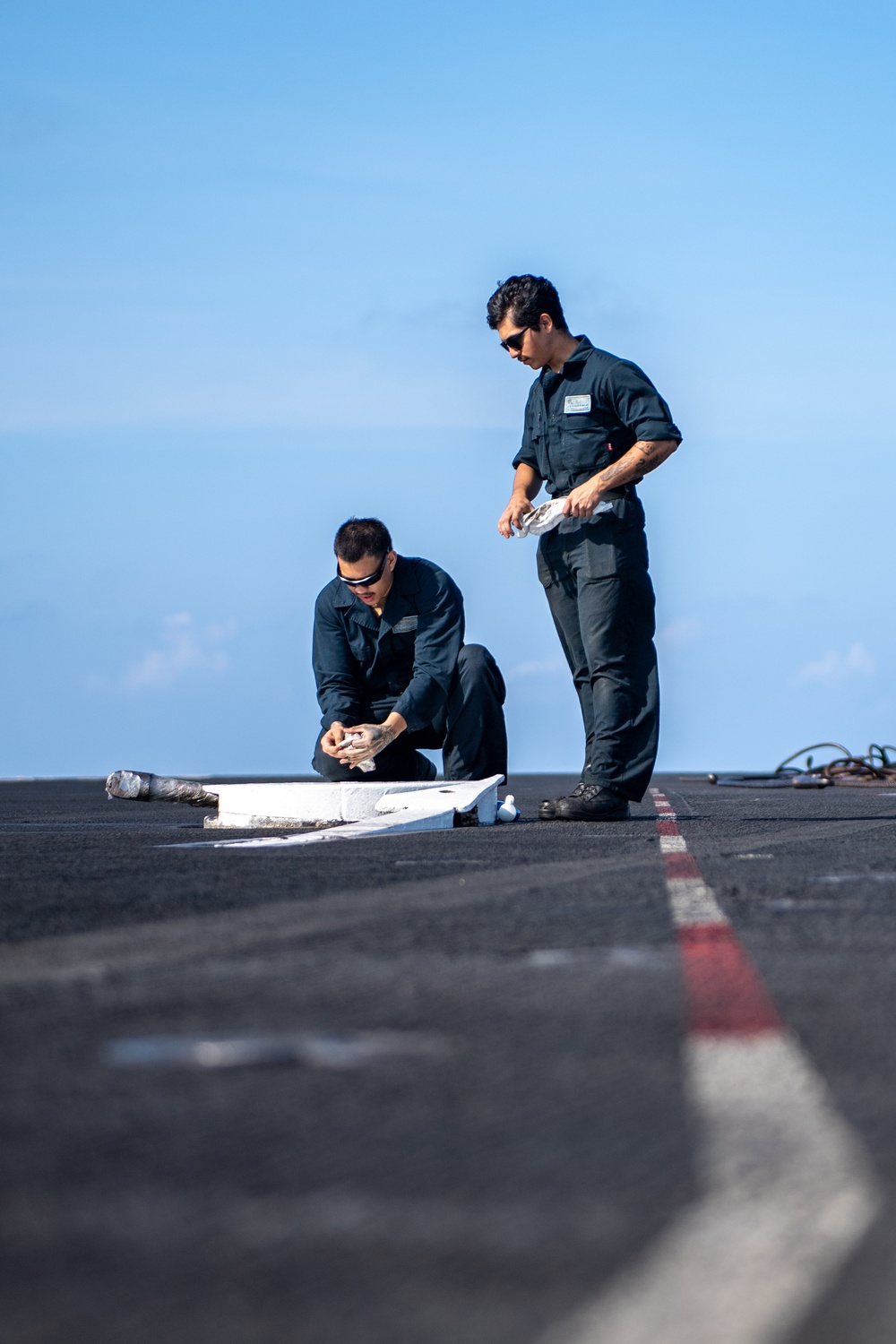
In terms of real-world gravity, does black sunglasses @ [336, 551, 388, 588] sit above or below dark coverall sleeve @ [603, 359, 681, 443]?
below

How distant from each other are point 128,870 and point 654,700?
8.49ft

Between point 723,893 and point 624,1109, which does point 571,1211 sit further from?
point 723,893

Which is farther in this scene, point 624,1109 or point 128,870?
point 128,870

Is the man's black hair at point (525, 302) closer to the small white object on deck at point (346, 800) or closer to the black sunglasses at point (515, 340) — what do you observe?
the black sunglasses at point (515, 340)

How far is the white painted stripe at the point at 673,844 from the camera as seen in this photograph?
354 cm

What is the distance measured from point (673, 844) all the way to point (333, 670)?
2.23m

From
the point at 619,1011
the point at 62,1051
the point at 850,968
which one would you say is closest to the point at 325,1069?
the point at 62,1051

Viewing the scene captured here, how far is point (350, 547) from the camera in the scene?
18.3ft

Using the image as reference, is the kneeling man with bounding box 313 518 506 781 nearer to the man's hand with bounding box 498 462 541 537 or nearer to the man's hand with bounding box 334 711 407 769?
the man's hand with bounding box 334 711 407 769

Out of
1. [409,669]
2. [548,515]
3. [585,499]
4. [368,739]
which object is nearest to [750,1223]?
[585,499]

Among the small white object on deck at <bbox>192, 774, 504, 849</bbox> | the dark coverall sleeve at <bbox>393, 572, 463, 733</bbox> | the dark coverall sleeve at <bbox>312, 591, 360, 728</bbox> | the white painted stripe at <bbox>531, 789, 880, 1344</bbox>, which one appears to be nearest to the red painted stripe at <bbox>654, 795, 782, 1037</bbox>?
the white painted stripe at <bbox>531, 789, 880, 1344</bbox>

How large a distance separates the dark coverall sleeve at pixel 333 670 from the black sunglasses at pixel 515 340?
1.18 metres

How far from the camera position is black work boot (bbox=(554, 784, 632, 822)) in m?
5.11

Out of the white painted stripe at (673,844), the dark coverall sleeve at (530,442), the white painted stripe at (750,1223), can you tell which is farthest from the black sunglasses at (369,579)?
the white painted stripe at (750,1223)
